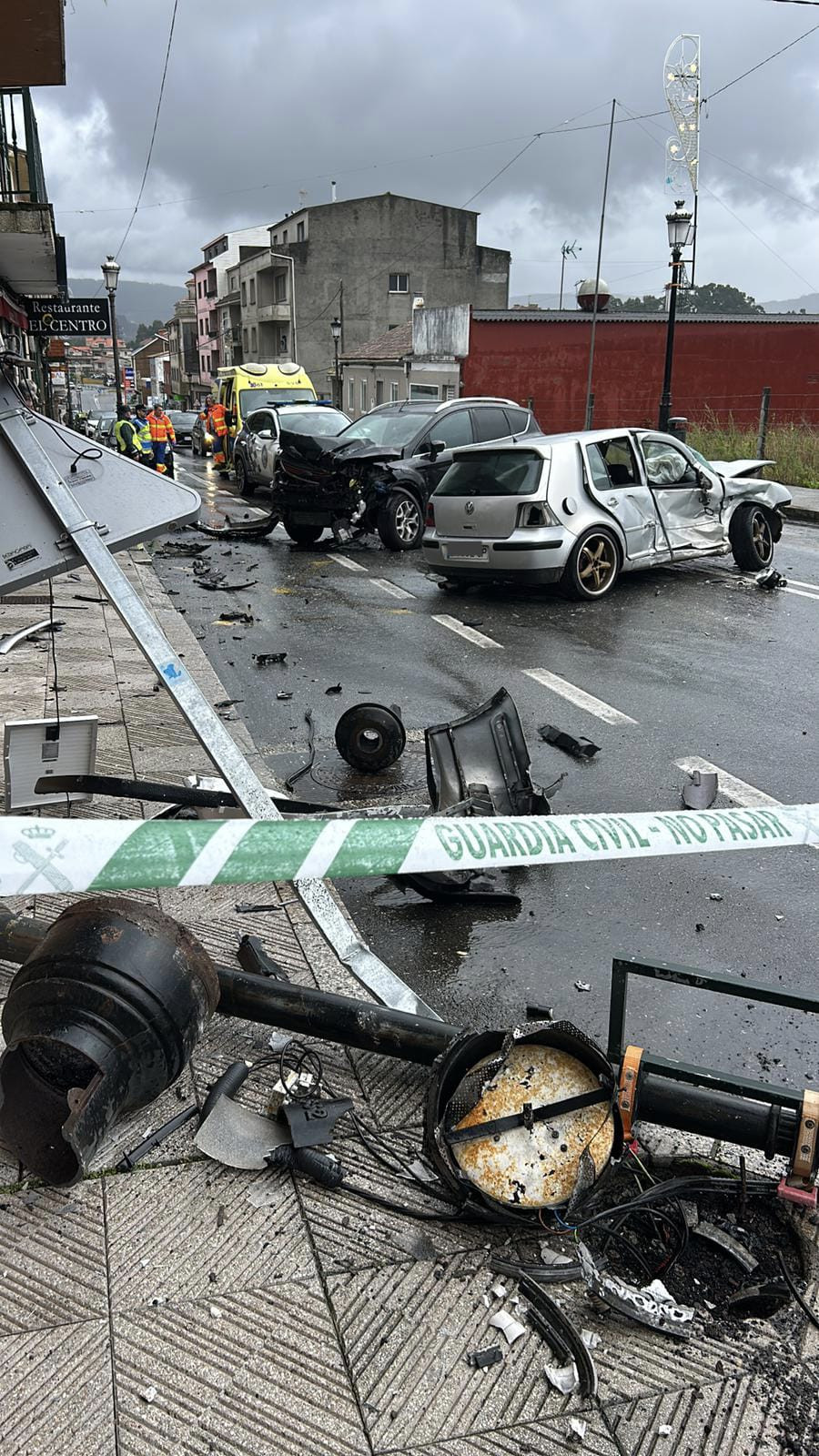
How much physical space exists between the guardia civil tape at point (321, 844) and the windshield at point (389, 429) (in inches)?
538

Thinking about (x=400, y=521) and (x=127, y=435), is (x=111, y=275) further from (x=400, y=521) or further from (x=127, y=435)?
(x=400, y=521)

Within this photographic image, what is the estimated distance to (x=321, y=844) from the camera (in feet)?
8.88

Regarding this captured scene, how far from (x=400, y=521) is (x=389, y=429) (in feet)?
6.00

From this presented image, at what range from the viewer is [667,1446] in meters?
2.10

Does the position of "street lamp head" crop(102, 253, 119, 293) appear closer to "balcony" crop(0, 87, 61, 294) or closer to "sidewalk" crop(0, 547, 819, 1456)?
"balcony" crop(0, 87, 61, 294)

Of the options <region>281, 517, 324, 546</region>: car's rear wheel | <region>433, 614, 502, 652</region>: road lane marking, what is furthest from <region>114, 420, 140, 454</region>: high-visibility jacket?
<region>433, 614, 502, 652</region>: road lane marking

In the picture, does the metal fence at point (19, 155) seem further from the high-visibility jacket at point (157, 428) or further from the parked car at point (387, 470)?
the high-visibility jacket at point (157, 428)

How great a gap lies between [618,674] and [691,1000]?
4.95 meters

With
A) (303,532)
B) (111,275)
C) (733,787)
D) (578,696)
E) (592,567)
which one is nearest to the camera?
(733,787)

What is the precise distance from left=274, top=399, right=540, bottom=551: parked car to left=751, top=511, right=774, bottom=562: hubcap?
168 inches

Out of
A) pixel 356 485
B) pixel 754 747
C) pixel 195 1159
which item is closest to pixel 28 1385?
pixel 195 1159

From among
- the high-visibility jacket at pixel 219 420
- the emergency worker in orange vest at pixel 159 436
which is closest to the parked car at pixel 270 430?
the emergency worker in orange vest at pixel 159 436

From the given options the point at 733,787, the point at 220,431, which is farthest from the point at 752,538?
the point at 220,431

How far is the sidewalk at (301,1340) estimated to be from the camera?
7.00 feet
